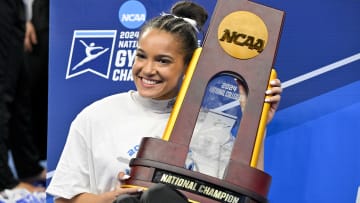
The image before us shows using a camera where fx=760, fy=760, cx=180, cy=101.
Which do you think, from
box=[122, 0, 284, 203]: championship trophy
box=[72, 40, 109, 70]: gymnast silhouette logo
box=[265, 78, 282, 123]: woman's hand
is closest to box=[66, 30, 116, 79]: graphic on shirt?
box=[72, 40, 109, 70]: gymnast silhouette logo

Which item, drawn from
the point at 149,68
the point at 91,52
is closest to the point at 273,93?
the point at 149,68

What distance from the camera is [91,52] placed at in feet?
5.19

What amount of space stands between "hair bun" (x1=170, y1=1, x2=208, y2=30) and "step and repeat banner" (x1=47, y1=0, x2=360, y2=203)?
2.4 inches

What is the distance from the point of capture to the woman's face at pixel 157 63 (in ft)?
4.55

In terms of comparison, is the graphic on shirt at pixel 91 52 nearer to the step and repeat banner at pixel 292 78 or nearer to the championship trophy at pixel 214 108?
the step and repeat banner at pixel 292 78

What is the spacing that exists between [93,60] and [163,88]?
235mm

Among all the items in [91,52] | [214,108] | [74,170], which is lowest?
[74,170]

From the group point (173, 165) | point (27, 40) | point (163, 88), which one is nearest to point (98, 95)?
point (163, 88)

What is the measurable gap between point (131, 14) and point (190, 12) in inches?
5.6

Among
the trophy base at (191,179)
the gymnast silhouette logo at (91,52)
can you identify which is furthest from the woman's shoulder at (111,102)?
the trophy base at (191,179)

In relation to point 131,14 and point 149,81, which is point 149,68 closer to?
point 149,81

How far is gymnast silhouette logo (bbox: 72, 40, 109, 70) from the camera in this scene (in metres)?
1.58

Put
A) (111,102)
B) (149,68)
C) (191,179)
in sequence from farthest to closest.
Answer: (111,102) < (149,68) < (191,179)

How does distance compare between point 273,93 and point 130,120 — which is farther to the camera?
point 130,120
